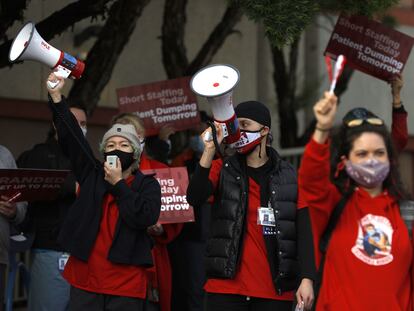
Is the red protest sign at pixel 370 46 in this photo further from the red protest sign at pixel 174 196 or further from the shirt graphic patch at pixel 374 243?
the shirt graphic patch at pixel 374 243

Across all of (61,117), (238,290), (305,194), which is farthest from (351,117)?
(61,117)

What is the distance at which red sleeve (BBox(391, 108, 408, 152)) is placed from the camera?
6427 mm

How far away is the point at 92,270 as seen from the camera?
17.7 feet

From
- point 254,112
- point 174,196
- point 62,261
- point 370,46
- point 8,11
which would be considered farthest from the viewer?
point 370,46

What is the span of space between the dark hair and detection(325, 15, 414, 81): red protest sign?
3169 mm

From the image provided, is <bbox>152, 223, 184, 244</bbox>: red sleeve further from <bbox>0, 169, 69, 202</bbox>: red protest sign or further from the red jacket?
<bbox>0, 169, 69, 202</bbox>: red protest sign

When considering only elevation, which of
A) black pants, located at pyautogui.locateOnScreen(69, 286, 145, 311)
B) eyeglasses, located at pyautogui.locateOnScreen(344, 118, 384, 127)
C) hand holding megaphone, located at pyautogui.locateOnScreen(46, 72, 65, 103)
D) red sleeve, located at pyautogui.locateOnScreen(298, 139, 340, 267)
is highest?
hand holding megaphone, located at pyautogui.locateOnScreen(46, 72, 65, 103)

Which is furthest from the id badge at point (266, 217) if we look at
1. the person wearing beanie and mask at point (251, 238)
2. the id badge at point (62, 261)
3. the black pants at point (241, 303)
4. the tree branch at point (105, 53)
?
the tree branch at point (105, 53)

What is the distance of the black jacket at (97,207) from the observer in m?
5.36

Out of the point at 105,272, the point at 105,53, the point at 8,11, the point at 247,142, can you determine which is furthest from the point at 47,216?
the point at 105,53

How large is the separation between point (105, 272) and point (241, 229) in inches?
32.7

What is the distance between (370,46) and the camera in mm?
7438

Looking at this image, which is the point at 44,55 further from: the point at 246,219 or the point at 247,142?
the point at 246,219

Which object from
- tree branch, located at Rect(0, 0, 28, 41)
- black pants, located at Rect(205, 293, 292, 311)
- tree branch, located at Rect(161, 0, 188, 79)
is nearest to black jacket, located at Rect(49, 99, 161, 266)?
black pants, located at Rect(205, 293, 292, 311)
